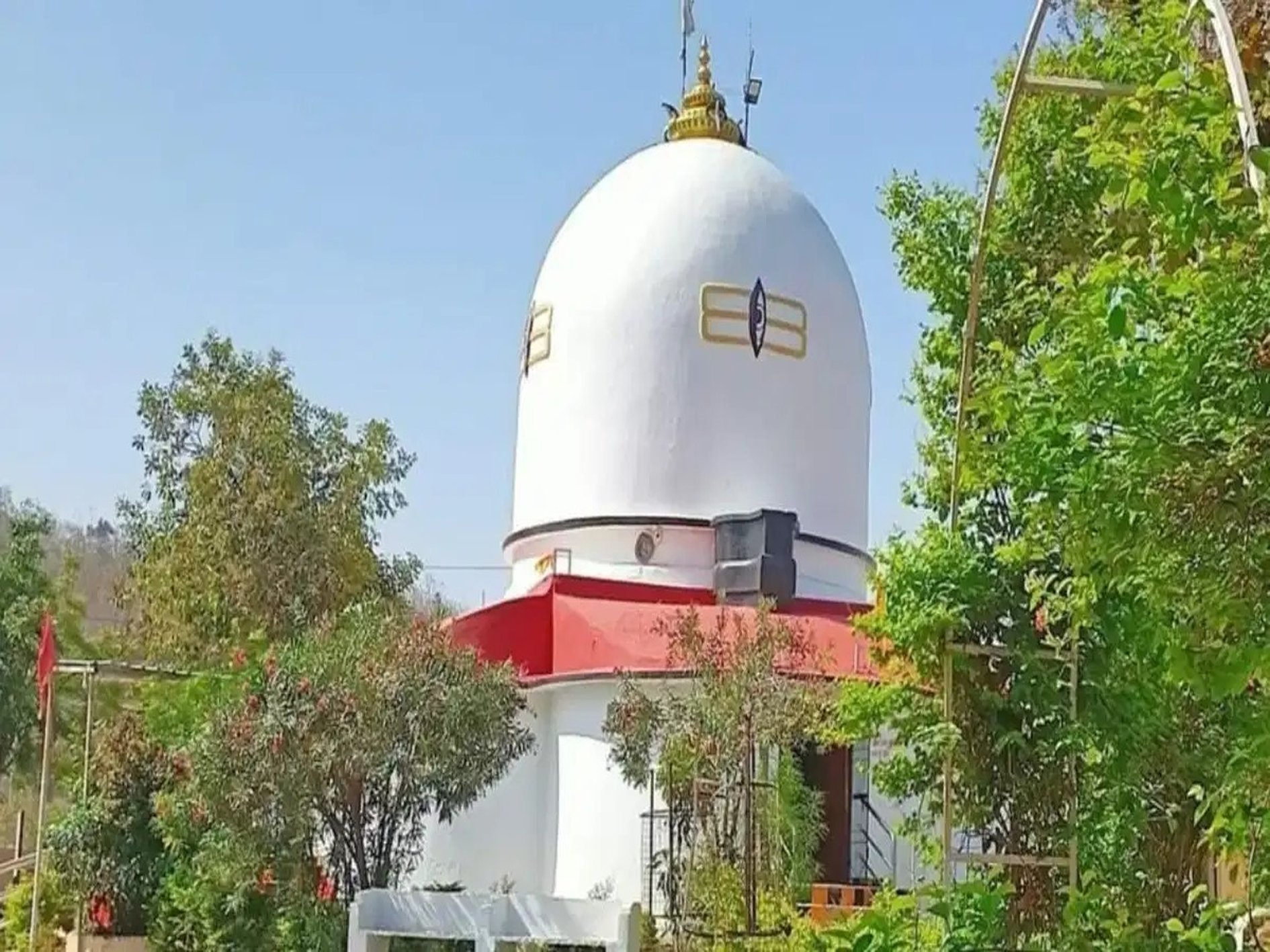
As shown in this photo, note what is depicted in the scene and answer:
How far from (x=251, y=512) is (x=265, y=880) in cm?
882

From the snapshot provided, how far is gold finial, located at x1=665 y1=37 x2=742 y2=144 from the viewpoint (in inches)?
867

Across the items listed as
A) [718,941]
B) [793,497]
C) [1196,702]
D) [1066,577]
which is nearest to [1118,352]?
[1066,577]

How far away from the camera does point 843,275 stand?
21.5 m

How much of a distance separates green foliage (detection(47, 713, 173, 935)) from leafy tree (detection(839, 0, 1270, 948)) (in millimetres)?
9547

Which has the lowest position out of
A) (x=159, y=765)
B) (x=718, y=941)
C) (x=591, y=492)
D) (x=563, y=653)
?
(x=718, y=941)

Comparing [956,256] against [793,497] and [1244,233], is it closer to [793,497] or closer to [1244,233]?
[1244,233]

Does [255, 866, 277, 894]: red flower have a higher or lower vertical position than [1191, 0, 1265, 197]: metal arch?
lower

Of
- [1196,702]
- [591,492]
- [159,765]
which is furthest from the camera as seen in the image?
[591,492]

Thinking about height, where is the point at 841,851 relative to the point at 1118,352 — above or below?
below

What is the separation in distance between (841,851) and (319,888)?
5.26 meters

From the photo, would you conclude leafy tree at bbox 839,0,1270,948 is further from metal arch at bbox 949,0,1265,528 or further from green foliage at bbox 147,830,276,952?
green foliage at bbox 147,830,276,952

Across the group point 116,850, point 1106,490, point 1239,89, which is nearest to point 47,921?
point 116,850

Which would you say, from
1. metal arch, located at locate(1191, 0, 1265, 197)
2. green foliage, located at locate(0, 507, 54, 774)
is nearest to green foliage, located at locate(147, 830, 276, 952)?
metal arch, located at locate(1191, 0, 1265, 197)

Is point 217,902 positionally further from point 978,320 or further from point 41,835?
point 978,320
